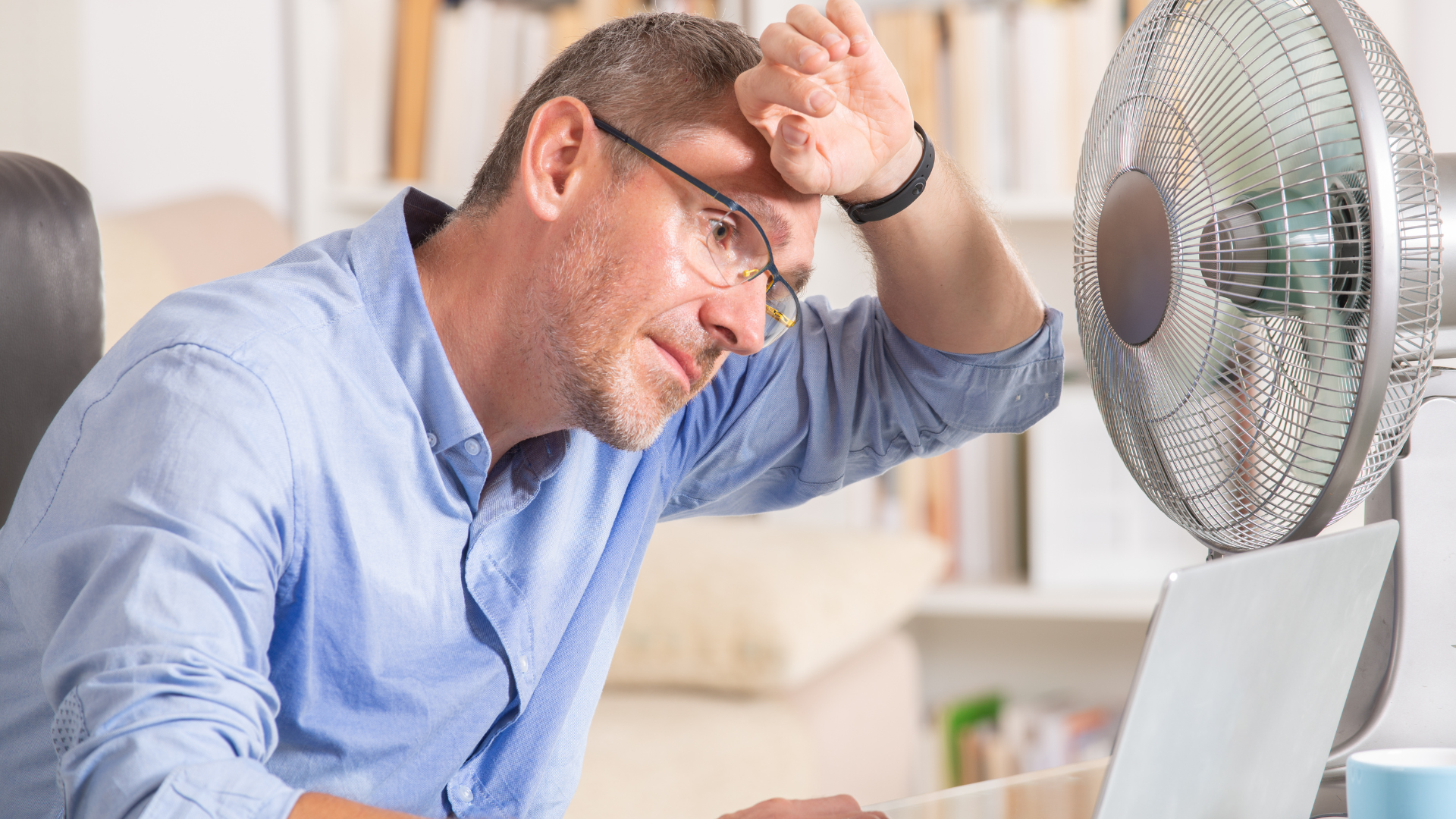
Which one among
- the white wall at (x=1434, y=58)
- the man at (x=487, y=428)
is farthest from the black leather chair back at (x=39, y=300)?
the white wall at (x=1434, y=58)

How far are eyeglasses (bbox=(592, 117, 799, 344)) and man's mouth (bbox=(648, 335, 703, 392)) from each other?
6cm

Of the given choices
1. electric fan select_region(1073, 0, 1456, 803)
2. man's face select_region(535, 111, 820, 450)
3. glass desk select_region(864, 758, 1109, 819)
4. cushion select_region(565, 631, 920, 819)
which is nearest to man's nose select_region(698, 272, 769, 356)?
man's face select_region(535, 111, 820, 450)

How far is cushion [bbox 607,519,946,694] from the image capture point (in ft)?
5.20

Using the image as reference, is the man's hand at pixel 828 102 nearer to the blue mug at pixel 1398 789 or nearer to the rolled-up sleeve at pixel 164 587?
the rolled-up sleeve at pixel 164 587

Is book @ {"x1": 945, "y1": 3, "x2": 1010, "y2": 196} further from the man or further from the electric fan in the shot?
the electric fan

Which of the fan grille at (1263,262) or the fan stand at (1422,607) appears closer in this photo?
the fan grille at (1263,262)

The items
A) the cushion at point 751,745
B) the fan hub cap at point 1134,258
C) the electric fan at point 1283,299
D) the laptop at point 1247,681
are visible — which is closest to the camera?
the laptop at point 1247,681

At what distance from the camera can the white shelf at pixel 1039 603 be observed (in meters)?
1.94

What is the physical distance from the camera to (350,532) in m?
0.72

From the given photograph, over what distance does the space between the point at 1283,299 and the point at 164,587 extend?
0.60 m

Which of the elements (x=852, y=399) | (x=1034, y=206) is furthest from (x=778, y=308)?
(x=1034, y=206)

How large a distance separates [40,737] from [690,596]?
95 cm

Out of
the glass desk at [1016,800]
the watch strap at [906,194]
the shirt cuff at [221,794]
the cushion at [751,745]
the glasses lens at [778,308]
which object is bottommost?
the cushion at [751,745]

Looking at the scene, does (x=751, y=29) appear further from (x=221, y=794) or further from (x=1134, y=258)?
(x=221, y=794)
